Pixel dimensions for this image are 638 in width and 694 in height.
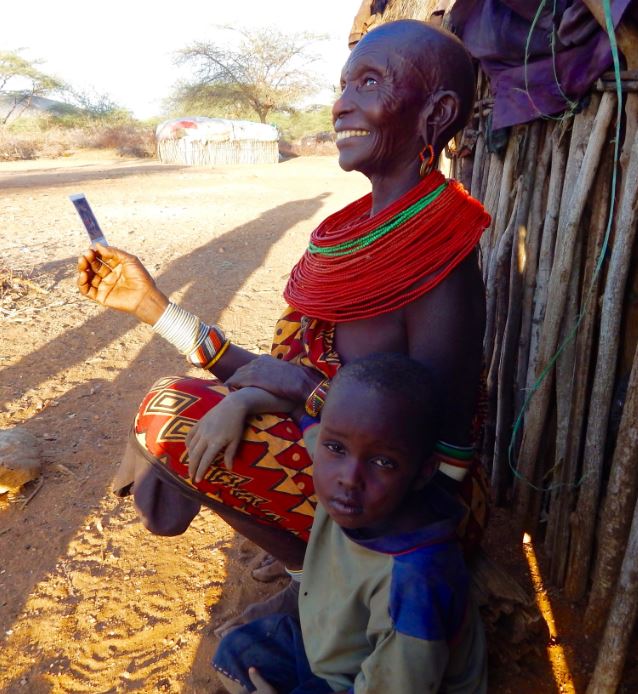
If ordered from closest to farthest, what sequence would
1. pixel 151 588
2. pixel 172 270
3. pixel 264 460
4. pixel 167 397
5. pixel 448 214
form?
pixel 448 214
pixel 264 460
pixel 167 397
pixel 151 588
pixel 172 270

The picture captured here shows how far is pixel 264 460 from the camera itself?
5.38 feet

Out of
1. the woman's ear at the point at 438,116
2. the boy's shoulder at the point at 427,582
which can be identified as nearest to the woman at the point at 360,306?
the woman's ear at the point at 438,116

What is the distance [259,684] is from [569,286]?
1.55 meters

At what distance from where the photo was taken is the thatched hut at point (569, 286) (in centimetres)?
164

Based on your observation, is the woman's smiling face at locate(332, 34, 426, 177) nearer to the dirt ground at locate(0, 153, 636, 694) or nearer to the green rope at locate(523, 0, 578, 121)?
the green rope at locate(523, 0, 578, 121)

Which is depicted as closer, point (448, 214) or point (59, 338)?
point (448, 214)

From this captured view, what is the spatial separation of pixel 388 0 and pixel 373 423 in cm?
359

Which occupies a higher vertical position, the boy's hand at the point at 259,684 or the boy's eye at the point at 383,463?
the boy's eye at the point at 383,463

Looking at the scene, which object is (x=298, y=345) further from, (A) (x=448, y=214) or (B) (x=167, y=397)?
(A) (x=448, y=214)

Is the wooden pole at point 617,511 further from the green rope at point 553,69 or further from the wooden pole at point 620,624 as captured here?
the green rope at point 553,69

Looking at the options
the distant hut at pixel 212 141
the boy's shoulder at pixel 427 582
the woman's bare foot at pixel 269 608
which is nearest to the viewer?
the boy's shoulder at pixel 427 582

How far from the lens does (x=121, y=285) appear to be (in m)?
1.88

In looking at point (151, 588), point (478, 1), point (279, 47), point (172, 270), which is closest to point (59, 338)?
point (172, 270)

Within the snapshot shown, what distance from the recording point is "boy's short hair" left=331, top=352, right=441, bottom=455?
120 cm
